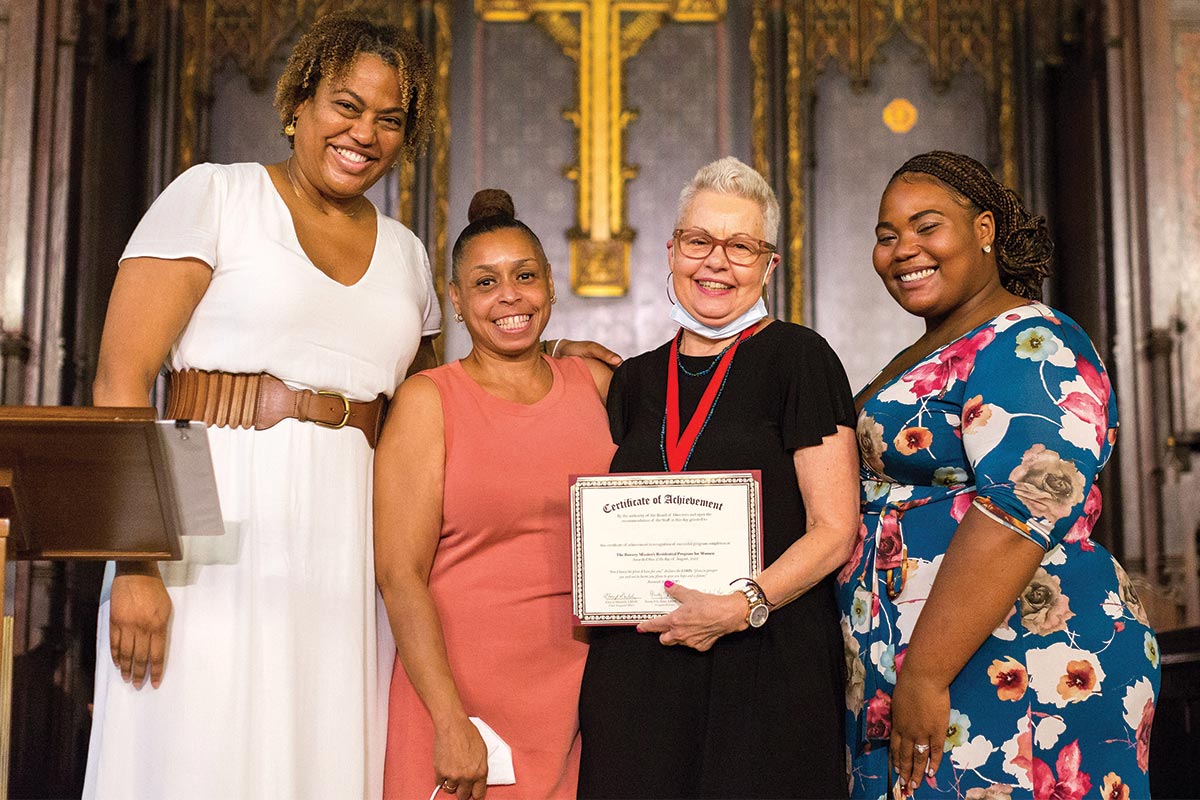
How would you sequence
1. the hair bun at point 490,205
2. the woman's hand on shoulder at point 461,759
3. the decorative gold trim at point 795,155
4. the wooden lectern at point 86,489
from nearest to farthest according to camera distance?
the wooden lectern at point 86,489 → the woman's hand on shoulder at point 461,759 → the hair bun at point 490,205 → the decorative gold trim at point 795,155

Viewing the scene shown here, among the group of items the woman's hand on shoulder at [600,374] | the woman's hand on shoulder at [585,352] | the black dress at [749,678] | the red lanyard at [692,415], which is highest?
the woman's hand on shoulder at [585,352]

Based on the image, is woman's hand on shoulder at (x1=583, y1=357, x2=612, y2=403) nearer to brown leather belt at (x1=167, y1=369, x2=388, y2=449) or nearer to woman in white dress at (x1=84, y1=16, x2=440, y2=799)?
woman in white dress at (x1=84, y1=16, x2=440, y2=799)

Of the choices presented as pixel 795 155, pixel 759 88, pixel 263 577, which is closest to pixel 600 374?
pixel 263 577

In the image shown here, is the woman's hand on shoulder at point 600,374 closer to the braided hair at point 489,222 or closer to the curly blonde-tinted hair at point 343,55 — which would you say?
the braided hair at point 489,222

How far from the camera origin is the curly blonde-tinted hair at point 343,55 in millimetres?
2676

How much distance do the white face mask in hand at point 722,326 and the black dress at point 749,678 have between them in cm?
9

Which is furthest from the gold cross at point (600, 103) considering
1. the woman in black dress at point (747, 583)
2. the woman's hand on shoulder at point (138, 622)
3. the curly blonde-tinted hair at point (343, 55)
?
the woman's hand on shoulder at point (138, 622)

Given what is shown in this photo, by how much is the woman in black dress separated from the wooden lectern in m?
0.85

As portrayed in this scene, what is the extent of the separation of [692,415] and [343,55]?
39.6 inches

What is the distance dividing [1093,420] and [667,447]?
2.56ft

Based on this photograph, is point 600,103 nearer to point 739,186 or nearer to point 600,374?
point 600,374

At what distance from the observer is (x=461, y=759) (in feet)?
8.11

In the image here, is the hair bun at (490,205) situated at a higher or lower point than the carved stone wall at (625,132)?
lower

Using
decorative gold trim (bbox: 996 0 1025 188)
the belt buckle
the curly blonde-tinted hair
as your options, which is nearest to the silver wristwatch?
→ the belt buckle
